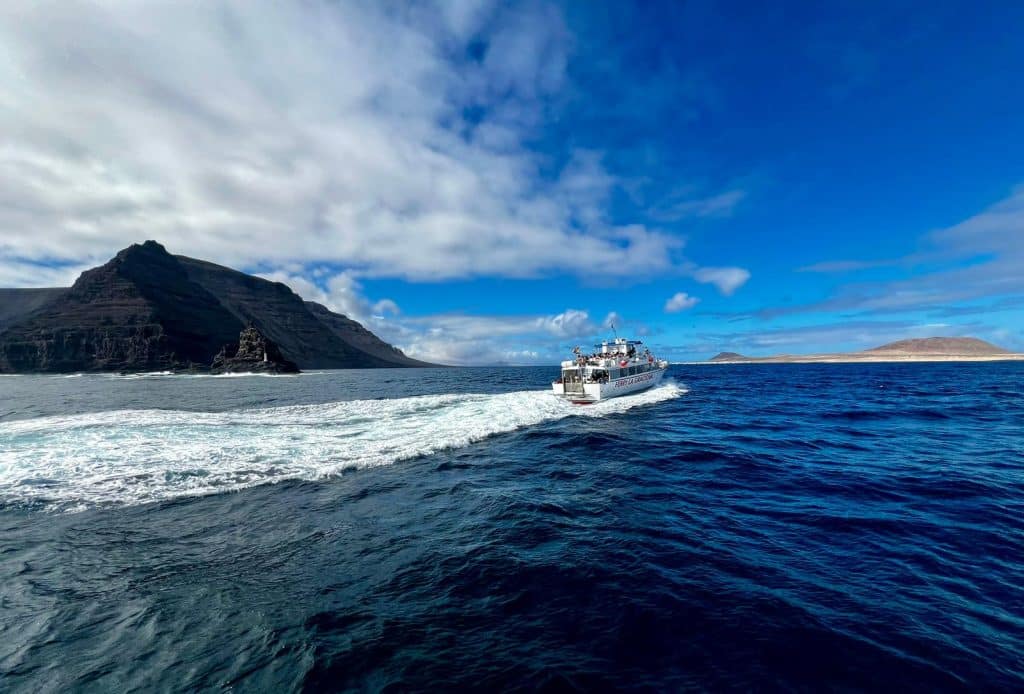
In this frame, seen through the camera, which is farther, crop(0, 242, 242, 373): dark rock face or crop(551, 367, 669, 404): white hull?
crop(0, 242, 242, 373): dark rock face

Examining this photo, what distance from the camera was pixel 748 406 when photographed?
3847 cm

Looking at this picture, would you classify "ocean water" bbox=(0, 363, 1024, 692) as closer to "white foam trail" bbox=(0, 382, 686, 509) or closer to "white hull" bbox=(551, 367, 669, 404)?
"white foam trail" bbox=(0, 382, 686, 509)

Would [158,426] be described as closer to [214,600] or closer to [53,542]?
[53,542]

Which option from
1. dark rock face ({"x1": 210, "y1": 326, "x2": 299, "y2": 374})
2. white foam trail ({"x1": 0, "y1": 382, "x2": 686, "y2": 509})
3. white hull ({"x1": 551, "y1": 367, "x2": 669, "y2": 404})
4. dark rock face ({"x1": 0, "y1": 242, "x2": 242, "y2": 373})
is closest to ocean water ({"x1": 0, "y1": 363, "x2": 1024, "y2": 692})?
white foam trail ({"x1": 0, "y1": 382, "x2": 686, "y2": 509})

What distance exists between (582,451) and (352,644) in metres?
16.0

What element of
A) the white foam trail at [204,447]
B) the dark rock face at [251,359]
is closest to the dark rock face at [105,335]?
the dark rock face at [251,359]

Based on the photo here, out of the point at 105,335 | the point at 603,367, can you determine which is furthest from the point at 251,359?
the point at 603,367

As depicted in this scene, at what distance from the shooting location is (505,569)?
8.72 metres

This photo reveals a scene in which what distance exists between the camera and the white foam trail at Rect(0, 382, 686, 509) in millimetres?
13992

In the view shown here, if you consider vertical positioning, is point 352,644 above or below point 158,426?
below

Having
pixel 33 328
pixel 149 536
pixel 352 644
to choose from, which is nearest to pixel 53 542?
pixel 149 536

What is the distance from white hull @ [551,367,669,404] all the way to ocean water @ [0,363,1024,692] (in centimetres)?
2238

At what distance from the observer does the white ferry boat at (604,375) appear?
140 feet

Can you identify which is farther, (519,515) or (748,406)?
(748,406)
